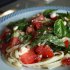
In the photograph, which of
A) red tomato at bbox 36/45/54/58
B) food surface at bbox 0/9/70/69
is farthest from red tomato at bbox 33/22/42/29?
red tomato at bbox 36/45/54/58

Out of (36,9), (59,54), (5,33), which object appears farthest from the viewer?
(36,9)

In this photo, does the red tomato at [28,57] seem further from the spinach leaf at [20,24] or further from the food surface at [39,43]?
the spinach leaf at [20,24]

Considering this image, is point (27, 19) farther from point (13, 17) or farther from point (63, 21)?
point (63, 21)

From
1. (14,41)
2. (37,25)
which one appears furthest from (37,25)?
(14,41)

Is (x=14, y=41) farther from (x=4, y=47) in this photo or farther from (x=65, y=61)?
(x=65, y=61)

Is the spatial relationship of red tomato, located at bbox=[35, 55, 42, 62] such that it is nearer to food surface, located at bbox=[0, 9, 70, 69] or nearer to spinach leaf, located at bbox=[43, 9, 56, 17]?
food surface, located at bbox=[0, 9, 70, 69]

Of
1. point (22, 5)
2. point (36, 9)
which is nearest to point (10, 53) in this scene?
point (36, 9)
